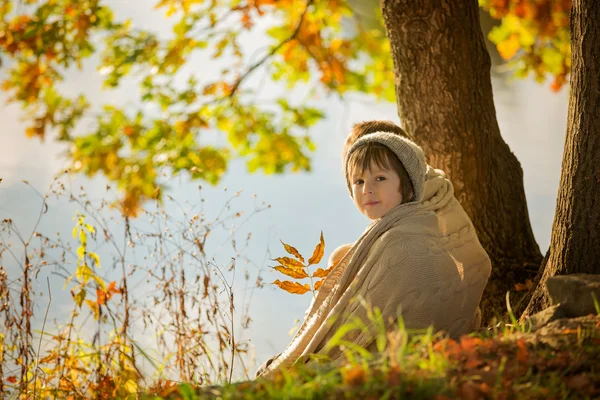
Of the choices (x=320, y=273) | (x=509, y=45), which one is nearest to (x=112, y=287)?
(x=320, y=273)

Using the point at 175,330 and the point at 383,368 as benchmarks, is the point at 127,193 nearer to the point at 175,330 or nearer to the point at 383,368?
the point at 175,330

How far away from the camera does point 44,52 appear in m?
5.49

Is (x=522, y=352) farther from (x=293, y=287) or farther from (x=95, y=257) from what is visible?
(x=95, y=257)

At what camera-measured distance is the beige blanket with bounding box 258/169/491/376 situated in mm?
2732

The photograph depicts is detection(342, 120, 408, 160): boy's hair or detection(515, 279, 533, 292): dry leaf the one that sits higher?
detection(342, 120, 408, 160): boy's hair

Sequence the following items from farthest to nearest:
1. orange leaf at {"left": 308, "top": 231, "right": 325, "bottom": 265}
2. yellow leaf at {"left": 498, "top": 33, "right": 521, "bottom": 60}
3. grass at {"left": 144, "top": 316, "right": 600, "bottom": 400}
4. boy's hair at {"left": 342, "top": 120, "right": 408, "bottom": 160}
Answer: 1. yellow leaf at {"left": 498, "top": 33, "right": 521, "bottom": 60}
2. boy's hair at {"left": 342, "top": 120, "right": 408, "bottom": 160}
3. orange leaf at {"left": 308, "top": 231, "right": 325, "bottom": 265}
4. grass at {"left": 144, "top": 316, "right": 600, "bottom": 400}

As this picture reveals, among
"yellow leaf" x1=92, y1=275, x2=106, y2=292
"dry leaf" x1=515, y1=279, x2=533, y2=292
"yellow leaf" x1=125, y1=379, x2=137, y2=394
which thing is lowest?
"yellow leaf" x1=125, y1=379, x2=137, y2=394

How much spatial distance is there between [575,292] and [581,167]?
2.20ft

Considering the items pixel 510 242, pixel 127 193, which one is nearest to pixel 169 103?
pixel 127 193

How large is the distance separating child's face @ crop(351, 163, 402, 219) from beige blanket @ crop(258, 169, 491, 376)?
0.26 ft

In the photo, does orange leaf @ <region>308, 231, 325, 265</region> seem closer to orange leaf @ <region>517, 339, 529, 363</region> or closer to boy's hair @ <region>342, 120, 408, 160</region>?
boy's hair @ <region>342, 120, 408, 160</region>

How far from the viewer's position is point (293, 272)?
9.86 feet

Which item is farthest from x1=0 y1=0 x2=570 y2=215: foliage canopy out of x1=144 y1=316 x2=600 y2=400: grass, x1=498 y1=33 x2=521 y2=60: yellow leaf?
x1=144 y1=316 x2=600 y2=400: grass

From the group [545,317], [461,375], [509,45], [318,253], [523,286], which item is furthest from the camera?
[509,45]
